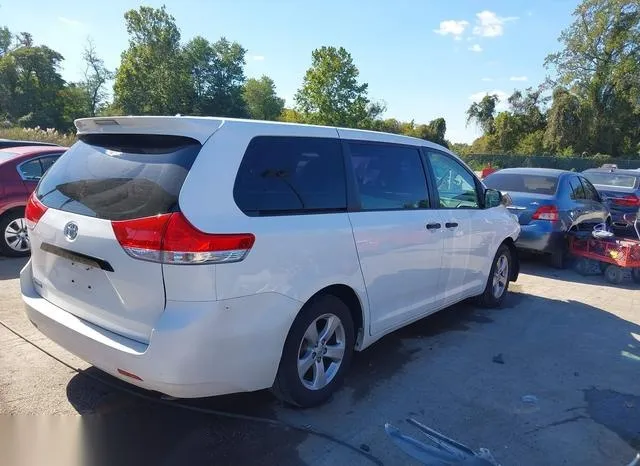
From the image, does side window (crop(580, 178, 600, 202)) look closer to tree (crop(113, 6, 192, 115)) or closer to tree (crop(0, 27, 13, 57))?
tree (crop(113, 6, 192, 115))

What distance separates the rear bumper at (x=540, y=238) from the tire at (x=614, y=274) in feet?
2.64

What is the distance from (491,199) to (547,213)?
2.97 m

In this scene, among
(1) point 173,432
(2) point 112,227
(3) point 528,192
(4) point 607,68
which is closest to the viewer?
(2) point 112,227

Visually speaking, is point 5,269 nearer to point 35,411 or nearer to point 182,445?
point 35,411

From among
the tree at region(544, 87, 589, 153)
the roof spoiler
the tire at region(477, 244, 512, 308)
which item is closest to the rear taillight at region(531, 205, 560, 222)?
the tire at region(477, 244, 512, 308)

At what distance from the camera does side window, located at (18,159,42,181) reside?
7321 mm

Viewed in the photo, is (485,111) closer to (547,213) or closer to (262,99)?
(262,99)

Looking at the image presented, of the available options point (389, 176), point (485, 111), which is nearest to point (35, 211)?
point (389, 176)

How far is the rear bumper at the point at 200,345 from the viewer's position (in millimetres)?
2533

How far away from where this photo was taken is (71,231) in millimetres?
2865

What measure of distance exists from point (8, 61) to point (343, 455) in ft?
279

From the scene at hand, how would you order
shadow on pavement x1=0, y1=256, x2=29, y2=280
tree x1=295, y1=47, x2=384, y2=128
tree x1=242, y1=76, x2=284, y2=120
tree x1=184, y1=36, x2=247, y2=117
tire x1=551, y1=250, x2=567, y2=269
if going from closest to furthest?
shadow on pavement x1=0, y1=256, x2=29, y2=280, tire x1=551, y1=250, x2=567, y2=269, tree x1=295, y1=47, x2=384, y2=128, tree x1=184, y1=36, x2=247, y2=117, tree x1=242, y1=76, x2=284, y2=120

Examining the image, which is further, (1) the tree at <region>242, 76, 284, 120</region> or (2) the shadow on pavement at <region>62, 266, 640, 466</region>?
(1) the tree at <region>242, 76, 284, 120</region>

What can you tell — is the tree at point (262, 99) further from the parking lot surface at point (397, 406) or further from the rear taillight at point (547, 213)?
the parking lot surface at point (397, 406)
